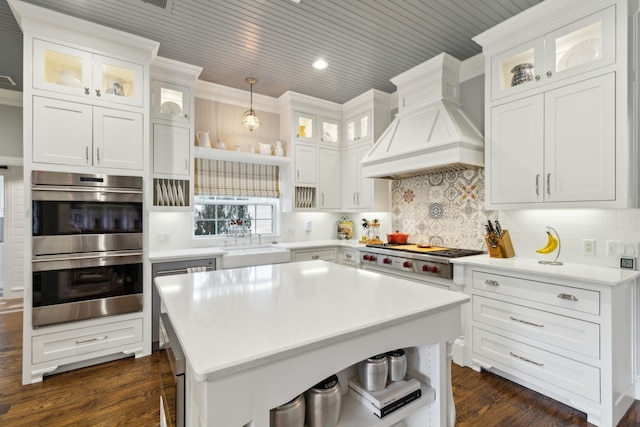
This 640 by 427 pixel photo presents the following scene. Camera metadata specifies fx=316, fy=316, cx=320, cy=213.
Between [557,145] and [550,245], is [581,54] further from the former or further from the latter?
[550,245]

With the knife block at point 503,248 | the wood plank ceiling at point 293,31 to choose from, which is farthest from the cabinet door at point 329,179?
the knife block at point 503,248

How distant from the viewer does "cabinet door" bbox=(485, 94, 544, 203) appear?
2533 mm

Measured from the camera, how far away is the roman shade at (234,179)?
12.8 feet

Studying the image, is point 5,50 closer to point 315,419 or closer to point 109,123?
point 109,123

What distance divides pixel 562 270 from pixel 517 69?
1712mm

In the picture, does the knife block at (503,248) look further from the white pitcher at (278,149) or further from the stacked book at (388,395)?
the white pitcher at (278,149)

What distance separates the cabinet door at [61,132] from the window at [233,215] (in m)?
1.34

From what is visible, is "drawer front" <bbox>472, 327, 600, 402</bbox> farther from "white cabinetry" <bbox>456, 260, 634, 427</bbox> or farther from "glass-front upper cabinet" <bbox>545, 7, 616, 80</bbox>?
"glass-front upper cabinet" <bbox>545, 7, 616, 80</bbox>

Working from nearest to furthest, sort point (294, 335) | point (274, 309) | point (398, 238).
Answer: point (294, 335), point (274, 309), point (398, 238)

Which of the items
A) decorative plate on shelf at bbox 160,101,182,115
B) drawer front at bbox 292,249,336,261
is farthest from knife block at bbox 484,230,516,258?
decorative plate on shelf at bbox 160,101,182,115

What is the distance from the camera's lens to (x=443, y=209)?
143 inches

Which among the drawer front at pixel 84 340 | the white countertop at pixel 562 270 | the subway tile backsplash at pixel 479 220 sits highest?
the subway tile backsplash at pixel 479 220

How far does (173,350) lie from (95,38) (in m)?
2.94

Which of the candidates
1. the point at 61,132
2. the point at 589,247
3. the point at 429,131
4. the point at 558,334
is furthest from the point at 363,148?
the point at 61,132
